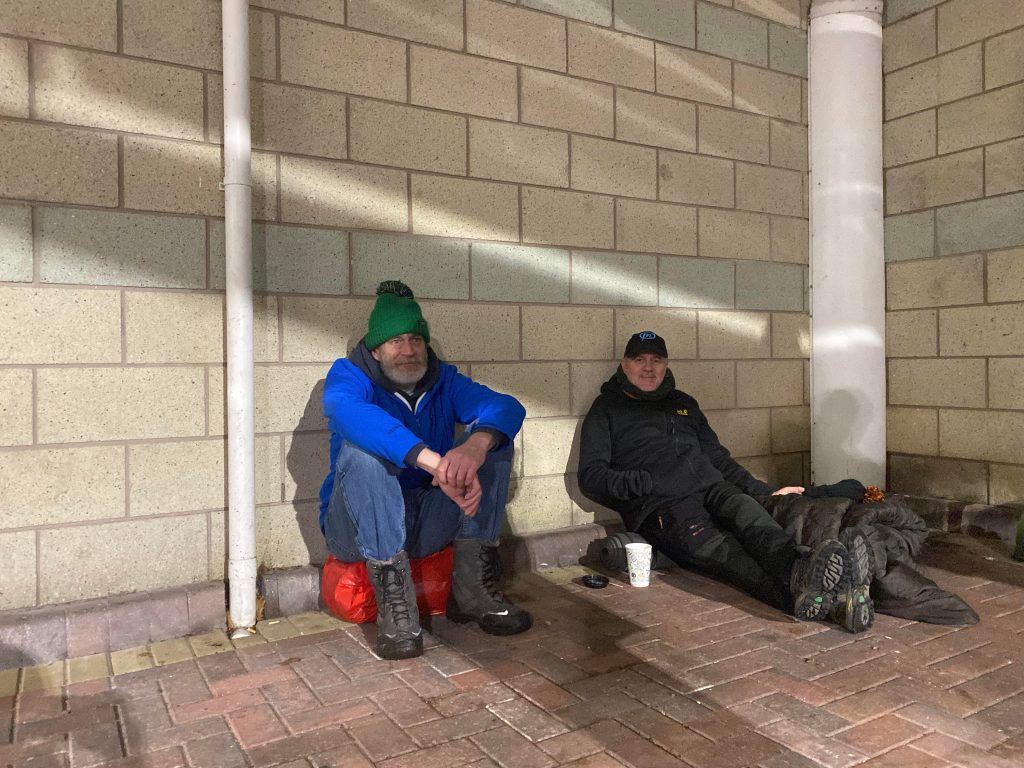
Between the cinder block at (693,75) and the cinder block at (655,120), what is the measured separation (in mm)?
72

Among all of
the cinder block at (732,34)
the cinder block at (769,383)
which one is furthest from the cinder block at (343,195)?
the cinder block at (769,383)

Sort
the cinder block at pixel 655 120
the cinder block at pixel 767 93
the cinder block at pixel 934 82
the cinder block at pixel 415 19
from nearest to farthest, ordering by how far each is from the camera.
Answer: the cinder block at pixel 415 19
the cinder block at pixel 655 120
the cinder block at pixel 934 82
the cinder block at pixel 767 93

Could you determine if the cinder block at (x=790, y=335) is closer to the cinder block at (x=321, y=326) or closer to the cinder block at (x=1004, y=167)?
the cinder block at (x=1004, y=167)

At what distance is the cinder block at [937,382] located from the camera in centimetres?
426

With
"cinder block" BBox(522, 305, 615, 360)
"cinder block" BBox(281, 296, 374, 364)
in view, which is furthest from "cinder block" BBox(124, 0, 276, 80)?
"cinder block" BBox(522, 305, 615, 360)

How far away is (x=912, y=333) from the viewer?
14.9ft

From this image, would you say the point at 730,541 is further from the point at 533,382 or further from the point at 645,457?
the point at 533,382

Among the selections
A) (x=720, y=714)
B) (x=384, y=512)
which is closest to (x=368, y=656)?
(x=384, y=512)

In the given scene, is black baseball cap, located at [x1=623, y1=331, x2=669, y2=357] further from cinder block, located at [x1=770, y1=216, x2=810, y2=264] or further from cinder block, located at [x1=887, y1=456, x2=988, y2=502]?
cinder block, located at [x1=887, y1=456, x2=988, y2=502]

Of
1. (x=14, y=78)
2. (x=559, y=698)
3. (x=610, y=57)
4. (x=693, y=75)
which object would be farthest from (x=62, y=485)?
(x=693, y=75)

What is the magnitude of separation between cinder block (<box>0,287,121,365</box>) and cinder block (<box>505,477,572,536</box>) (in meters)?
1.78

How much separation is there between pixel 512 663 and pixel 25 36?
2618 mm

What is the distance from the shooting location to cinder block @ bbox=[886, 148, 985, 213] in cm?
424

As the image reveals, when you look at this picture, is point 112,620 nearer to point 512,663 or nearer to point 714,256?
point 512,663
